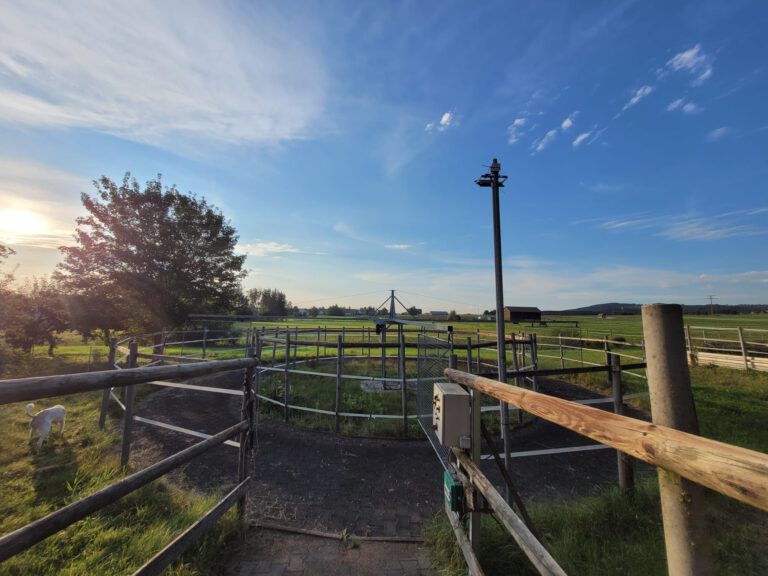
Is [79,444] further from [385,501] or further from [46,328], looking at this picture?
[46,328]

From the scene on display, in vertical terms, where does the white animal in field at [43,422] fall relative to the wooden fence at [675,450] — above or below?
below

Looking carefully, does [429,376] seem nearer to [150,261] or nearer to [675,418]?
[675,418]

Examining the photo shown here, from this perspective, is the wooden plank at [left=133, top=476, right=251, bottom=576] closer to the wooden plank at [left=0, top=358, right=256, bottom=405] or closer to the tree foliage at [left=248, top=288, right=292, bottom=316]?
the wooden plank at [left=0, top=358, right=256, bottom=405]

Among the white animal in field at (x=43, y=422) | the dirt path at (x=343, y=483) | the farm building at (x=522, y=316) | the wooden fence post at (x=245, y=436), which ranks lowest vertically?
the dirt path at (x=343, y=483)

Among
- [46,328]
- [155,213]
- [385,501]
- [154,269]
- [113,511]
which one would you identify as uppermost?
[155,213]

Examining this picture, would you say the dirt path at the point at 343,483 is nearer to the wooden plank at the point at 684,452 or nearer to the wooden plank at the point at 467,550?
the wooden plank at the point at 467,550

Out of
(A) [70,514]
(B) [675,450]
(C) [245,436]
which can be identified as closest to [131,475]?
(A) [70,514]

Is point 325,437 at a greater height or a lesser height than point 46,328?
lesser

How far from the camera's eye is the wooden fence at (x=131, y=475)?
3.88 ft

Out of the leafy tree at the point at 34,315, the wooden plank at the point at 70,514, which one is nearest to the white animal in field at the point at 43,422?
the wooden plank at the point at 70,514

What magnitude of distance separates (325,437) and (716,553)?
502 cm

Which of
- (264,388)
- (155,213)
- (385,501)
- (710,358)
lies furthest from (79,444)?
(710,358)

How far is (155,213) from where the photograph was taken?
1830 centimetres

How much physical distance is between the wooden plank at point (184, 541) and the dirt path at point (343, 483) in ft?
1.47
